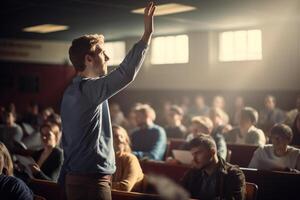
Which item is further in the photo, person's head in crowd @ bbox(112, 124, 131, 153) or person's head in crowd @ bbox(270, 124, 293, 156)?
person's head in crowd @ bbox(270, 124, 293, 156)

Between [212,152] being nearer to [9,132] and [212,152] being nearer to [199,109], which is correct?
[9,132]

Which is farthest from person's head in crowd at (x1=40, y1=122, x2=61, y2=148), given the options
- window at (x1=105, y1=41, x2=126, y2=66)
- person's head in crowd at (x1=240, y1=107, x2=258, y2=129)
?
window at (x1=105, y1=41, x2=126, y2=66)

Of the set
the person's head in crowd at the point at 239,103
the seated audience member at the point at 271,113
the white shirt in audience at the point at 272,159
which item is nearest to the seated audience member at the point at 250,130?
the white shirt in audience at the point at 272,159

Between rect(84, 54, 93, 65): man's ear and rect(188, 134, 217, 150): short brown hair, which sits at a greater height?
rect(84, 54, 93, 65): man's ear

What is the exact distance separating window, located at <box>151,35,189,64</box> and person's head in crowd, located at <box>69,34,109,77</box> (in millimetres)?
11550

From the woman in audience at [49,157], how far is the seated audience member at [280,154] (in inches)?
79.6

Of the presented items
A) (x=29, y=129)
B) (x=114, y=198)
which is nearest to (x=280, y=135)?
(x=114, y=198)

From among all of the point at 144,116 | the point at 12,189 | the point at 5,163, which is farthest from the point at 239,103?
the point at 12,189

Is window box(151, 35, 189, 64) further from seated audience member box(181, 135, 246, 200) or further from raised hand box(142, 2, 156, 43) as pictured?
raised hand box(142, 2, 156, 43)

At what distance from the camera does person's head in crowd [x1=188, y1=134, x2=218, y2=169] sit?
3977 millimetres

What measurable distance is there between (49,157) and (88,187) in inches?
112

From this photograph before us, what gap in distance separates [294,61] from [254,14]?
1.98 metres

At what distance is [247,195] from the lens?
389cm

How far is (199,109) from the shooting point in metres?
12.9
